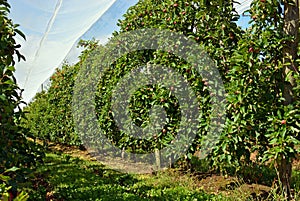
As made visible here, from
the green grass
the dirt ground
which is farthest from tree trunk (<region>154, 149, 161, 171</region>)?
the green grass

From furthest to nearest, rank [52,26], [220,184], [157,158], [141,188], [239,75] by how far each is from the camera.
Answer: [52,26], [157,158], [141,188], [220,184], [239,75]

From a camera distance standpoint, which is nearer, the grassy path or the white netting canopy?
the grassy path

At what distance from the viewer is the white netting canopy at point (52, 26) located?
262 inches

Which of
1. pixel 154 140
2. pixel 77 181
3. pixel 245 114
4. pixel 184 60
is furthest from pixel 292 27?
pixel 77 181

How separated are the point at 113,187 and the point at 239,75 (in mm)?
2861

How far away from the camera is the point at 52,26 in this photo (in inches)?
281

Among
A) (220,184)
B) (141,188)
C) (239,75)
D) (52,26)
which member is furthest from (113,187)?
(52,26)

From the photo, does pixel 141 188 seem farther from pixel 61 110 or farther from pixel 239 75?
Answer: pixel 61 110

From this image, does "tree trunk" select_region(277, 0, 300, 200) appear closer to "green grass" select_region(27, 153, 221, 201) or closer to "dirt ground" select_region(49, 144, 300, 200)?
"dirt ground" select_region(49, 144, 300, 200)

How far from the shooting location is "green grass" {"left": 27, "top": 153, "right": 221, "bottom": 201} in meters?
4.54

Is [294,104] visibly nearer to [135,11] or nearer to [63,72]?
[135,11]

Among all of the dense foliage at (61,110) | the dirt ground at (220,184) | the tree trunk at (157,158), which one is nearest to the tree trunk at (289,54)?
the dirt ground at (220,184)

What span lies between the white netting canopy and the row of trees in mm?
963

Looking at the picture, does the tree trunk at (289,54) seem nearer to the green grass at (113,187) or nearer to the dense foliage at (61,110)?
the green grass at (113,187)
